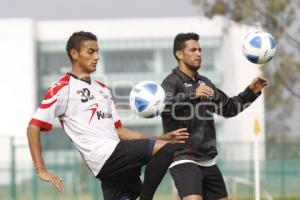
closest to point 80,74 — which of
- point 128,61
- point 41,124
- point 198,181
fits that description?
point 41,124

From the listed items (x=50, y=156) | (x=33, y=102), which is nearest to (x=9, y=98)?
(x=33, y=102)

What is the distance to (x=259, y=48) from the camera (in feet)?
30.2

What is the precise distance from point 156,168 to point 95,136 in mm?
693

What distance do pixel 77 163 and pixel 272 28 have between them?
14.6 m

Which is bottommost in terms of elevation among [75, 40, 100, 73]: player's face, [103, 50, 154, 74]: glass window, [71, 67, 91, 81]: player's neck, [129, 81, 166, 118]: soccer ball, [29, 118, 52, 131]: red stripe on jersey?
[29, 118, 52, 131]: red stripe on jersey

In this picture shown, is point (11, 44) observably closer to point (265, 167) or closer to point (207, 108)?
point (265, 167)

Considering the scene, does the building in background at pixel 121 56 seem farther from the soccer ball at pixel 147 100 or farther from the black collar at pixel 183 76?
the soccer ball at pixel 147 100

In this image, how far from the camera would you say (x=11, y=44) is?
69812 millimetres

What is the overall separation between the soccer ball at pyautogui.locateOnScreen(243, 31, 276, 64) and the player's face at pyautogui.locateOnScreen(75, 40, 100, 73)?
203cm

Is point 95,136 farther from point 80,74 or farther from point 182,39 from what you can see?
point 182,39

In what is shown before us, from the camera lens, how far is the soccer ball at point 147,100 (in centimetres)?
782

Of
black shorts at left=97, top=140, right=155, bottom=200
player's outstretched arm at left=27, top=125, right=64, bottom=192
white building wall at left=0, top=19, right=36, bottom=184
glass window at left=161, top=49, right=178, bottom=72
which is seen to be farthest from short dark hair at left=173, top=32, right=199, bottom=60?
glass window at left=161, top=49, right=178, bottom=72

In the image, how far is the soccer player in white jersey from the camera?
24.7ft

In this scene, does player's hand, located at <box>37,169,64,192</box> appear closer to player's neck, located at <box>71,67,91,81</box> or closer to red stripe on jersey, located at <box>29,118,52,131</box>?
red stripe on jersey, located at <box>29,118,52,131</box>
